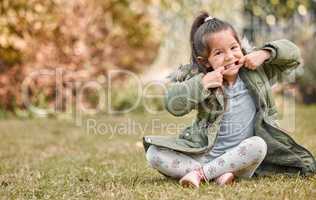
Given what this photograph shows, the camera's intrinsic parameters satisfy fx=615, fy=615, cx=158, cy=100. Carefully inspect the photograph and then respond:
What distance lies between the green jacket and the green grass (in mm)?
133

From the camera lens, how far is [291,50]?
315 centimetres

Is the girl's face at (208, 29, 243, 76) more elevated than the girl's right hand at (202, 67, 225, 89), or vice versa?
the girl's face at (208, 29, 243, 76)

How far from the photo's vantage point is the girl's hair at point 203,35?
122 inches

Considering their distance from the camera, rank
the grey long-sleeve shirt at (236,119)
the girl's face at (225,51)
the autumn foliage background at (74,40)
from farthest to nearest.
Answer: the autumn foliage background at (74,40) < the grey long-sleeve shirt at (236,119) < the girl's face at (225,51)

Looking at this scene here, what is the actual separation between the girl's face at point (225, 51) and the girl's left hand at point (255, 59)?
3cm

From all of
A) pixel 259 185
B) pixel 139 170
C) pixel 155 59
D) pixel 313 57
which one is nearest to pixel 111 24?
pixel 155 59

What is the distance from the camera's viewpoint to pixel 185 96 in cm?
299

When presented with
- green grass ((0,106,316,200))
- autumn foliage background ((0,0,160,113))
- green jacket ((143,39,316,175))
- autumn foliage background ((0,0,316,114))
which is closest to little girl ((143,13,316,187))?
green jacket ((143,39,316,175))

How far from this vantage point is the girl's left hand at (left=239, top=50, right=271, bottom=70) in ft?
10.1

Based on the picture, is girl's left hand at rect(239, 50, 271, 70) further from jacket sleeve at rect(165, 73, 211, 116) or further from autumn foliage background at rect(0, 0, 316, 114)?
autumn foliage background at rect(0, 0, 316, 114)

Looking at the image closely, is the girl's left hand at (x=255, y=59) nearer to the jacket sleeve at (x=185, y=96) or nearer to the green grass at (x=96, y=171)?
the jacket sleeve at (x=185, y=96)

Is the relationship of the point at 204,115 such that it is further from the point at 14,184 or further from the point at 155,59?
the point at 155,59

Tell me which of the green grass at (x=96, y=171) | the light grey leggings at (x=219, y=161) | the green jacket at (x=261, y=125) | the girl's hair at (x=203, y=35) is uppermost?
the girl's hair at (x=203, y=35)

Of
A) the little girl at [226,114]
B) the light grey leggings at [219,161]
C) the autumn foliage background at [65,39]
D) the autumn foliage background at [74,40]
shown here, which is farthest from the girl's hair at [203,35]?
the autumn foliage background at [65,39]
